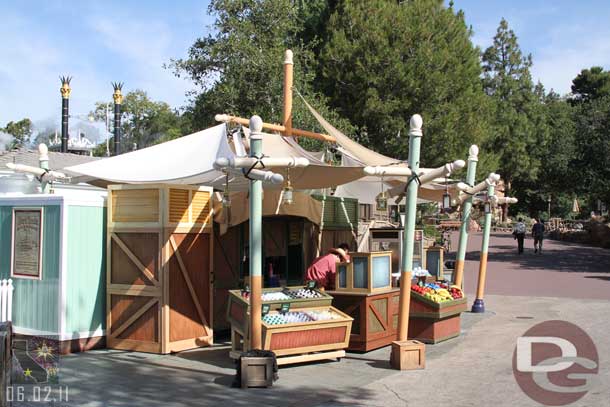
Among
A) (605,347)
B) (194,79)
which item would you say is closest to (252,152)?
(605,347)

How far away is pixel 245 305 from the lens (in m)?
8.88

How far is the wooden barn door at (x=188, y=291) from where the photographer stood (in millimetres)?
9727

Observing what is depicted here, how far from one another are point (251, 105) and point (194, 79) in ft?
8.83

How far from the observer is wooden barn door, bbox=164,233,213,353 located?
973cm

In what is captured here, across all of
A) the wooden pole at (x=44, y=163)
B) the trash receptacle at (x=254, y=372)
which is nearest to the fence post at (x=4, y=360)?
the trash receptacle at (x=254, y=372)

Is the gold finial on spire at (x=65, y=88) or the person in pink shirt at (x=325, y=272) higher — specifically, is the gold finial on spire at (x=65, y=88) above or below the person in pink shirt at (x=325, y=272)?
above

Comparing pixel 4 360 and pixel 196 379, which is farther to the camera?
pixel 196 379

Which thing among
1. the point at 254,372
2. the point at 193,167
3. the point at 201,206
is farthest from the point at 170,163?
the point at 254,372

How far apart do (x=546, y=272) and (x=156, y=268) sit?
17.6m

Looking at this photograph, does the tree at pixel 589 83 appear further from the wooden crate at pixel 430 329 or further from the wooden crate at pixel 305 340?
the wooden crate at pixel 305 340

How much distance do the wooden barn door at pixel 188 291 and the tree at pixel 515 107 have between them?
43574mm

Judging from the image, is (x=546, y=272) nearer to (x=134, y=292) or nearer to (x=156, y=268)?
(x=156, y=268)

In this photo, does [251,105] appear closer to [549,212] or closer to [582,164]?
[582,164]

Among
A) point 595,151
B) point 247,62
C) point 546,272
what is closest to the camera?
point 247,62
